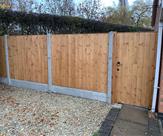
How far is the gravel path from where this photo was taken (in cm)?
328

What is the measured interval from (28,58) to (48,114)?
95.7 inches

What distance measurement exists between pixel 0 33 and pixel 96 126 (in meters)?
5.48

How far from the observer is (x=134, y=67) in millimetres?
4227

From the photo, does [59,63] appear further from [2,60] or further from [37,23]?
[37,23]

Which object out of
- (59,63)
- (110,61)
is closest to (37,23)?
(59,63)

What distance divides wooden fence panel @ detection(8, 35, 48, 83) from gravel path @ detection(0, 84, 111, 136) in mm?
672

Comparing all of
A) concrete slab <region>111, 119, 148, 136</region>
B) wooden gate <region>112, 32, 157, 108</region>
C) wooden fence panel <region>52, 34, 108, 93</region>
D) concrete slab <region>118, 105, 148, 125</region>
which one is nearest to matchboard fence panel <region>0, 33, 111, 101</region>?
wooden fence panel <region>52, 34, 108, 93</region>

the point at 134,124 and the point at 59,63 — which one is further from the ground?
the point at 59,63

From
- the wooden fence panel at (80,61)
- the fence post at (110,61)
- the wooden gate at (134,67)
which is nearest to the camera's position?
the wooden gate at (134,67)

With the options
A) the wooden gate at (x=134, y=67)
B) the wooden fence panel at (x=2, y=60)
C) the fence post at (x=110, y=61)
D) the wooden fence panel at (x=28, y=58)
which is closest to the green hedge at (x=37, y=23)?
the wooden fence panel at (x=2, y=60)

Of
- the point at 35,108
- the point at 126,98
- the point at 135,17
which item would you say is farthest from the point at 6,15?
the point at 135,17

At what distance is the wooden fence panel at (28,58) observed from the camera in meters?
5.48

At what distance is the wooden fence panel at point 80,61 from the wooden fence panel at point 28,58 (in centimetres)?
41

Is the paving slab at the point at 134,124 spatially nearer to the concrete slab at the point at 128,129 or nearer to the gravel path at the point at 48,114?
the concrete slab at the point at 128,129
